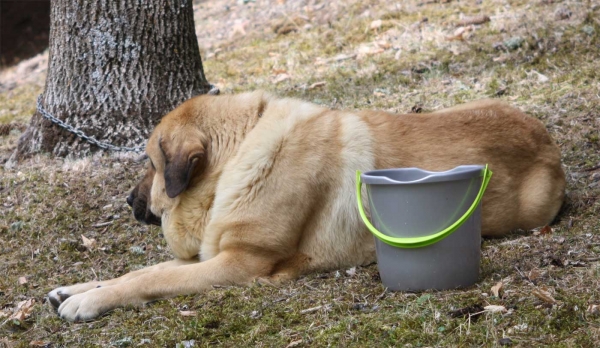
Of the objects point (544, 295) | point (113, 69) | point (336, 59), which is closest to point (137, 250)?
point (113, 69)

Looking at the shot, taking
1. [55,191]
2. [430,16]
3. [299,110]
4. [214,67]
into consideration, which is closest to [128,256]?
[55,191]

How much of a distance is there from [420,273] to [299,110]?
4.17 ft

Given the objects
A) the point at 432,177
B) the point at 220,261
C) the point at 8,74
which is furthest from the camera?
the point at 8,74

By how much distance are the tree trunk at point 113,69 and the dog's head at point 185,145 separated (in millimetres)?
1838

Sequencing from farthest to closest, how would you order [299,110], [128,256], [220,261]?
[128,256] < [299,110] < [220,261]

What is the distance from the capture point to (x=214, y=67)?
29.3ft

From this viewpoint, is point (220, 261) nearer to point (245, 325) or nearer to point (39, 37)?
point (245, 325)

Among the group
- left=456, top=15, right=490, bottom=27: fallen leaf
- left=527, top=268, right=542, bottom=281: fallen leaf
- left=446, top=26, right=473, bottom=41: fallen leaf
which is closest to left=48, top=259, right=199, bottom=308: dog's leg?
left=527, top=268, right=542, bottom=281: fallen leaf

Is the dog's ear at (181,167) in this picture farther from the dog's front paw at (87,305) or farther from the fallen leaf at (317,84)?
the fallen leaf at (317,84)

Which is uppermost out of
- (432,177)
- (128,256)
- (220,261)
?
(432,177)

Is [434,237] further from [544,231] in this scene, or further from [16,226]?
[16,226]

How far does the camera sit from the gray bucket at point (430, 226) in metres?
3.12

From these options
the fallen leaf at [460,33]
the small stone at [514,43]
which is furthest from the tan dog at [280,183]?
the fallen leaf at [460,33]

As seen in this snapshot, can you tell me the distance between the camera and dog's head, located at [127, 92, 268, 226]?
383 cm
